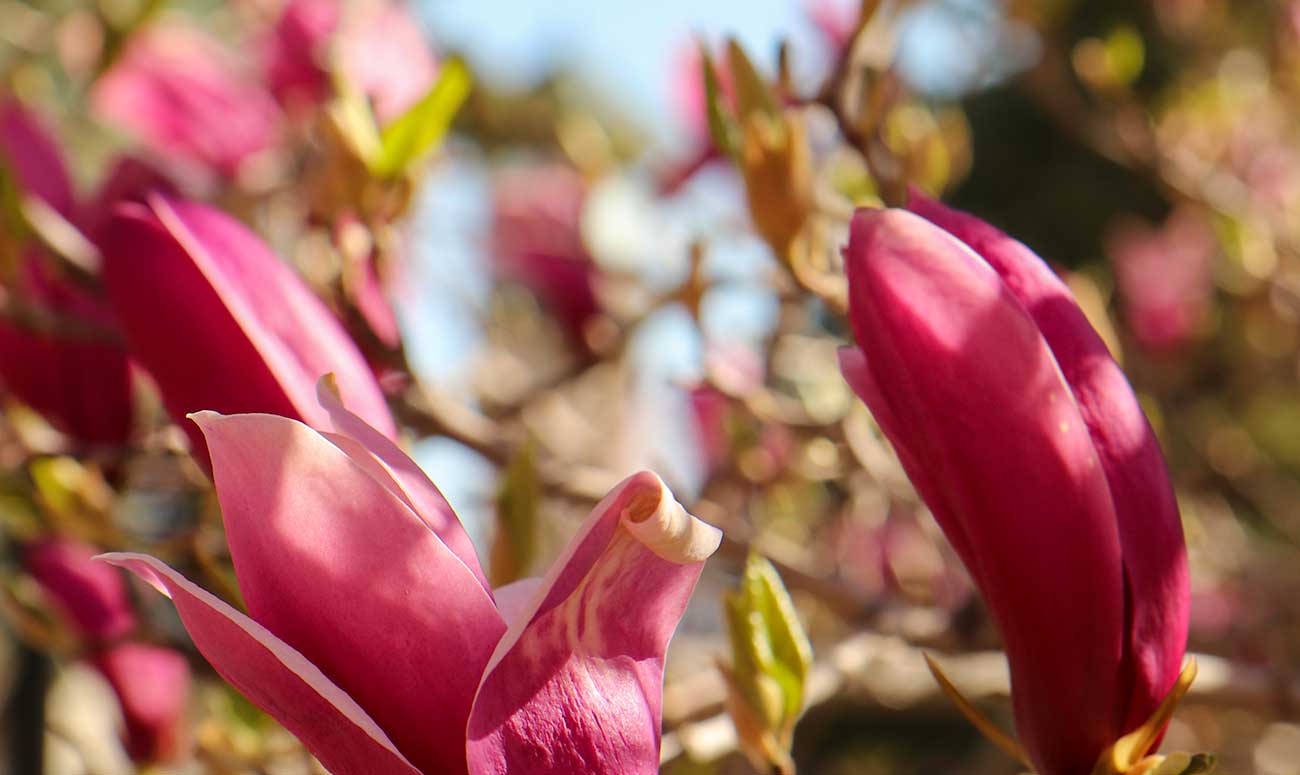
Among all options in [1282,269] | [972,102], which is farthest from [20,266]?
[972,102]

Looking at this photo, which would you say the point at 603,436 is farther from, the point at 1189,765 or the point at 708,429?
the point at 1189,765

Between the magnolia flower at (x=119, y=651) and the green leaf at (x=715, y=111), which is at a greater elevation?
the green leaf at (x=715, y=111)

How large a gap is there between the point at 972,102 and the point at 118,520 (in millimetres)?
3491

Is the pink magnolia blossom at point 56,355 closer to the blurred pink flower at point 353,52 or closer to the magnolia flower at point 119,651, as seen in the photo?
the magnolia flower at point 119,651

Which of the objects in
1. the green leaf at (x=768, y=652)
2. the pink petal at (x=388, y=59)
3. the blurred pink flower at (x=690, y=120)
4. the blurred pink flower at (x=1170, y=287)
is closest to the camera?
the green leaf at (x=768, y=652)

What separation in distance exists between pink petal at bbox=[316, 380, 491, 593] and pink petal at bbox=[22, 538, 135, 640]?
436 millimetres

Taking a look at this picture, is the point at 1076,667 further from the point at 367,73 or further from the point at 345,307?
the point at 367,73

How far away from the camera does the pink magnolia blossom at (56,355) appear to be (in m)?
0.65

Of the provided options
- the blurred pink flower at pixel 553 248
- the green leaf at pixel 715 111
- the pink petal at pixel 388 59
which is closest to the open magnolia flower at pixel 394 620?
the green leaf at pixel 715 111

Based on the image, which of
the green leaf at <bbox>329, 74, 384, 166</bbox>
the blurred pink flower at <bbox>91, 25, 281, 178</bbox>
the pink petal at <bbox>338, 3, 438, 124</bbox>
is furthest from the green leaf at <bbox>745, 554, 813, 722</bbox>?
the blurred pink flower at <bbox>91, 25, 281, 178</bbox>

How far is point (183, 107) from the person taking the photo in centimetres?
108

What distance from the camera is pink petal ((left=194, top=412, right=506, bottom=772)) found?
0.34m

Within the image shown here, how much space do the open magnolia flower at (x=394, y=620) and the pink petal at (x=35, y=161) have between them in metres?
0.41

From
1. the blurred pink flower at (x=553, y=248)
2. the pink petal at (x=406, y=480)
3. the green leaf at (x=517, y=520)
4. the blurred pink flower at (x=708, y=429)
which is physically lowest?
the blurred pink flower at (x=708, y=429)
